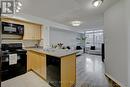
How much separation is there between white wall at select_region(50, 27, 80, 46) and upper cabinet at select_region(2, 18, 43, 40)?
1.46m

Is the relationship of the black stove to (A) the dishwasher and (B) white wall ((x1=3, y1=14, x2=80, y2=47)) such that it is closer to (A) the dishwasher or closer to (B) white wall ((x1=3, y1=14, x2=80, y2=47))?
(B) white wall ((x1=3, y1=14, x2=80, y2=47))

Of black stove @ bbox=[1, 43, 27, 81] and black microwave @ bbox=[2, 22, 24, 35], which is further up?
black microwave @ bbox=[2, 22, 24, 35]

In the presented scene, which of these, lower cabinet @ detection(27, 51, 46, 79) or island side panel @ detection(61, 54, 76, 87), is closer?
island side panel @ detection(61, 54, 76, 87)

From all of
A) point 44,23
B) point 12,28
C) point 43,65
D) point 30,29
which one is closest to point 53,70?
point 43,65

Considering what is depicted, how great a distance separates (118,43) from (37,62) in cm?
264

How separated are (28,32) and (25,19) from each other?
585mm

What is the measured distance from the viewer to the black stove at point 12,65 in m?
3.30

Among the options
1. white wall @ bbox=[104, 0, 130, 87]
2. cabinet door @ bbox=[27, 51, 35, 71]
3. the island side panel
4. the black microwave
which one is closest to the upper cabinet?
the black microwave

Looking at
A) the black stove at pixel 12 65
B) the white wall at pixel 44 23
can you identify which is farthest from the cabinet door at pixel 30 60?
the white wall at pixel 44 23

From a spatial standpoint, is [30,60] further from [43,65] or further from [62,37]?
[62,37]

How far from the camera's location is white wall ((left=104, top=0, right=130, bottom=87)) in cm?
270

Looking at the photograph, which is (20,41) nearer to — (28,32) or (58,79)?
(28,32)

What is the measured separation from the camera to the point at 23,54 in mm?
3885

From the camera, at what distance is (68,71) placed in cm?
271
